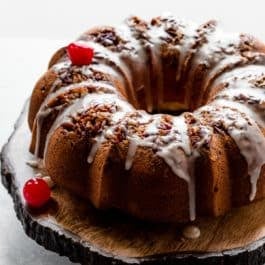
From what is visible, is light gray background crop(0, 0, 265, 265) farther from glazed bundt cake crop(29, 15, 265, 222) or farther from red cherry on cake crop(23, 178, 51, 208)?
red cherry on cake crop(23, 178, 51, 208)

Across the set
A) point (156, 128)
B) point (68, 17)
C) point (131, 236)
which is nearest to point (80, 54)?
point (156, 128)

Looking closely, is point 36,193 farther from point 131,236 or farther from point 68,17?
point 68,17

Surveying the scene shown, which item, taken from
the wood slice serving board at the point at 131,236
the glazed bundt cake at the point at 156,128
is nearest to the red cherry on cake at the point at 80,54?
the glazed bundt cake at the point at 156,128

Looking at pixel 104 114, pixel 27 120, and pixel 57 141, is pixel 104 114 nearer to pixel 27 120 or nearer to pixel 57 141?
pixel 57 141

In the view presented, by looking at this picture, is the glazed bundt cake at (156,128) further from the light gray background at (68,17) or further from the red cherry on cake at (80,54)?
the light gray background at (68,17)

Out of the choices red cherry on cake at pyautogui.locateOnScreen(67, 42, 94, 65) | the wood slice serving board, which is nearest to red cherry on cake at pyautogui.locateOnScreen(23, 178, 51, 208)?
the wood slice serving board

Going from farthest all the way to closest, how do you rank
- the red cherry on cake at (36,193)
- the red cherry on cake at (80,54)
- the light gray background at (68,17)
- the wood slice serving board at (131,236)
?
the light gray background at (68,17) < the red cherry on cake at (80,54) < the red cherry on cake at (36,193) < the wood slice serving board at (131,236)

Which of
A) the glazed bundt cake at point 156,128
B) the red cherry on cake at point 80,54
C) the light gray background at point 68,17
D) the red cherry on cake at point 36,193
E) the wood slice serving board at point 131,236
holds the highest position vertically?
the red cherry on cake at point 80,54
